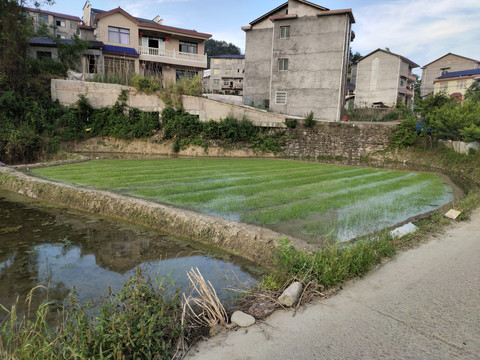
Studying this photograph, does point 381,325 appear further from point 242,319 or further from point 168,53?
point 168,53

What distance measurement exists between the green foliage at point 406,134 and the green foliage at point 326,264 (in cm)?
2084

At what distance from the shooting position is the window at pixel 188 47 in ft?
123

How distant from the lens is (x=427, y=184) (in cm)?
1356

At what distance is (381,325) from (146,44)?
125 ft

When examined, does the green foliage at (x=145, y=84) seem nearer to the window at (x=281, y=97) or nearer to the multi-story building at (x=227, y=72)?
the window at (x=281, y=97)

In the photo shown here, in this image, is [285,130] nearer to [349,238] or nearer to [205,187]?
[205,187]

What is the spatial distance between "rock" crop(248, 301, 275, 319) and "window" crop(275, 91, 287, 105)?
2905 centimetres

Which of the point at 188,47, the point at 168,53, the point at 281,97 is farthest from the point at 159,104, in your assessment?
the point at 188,47

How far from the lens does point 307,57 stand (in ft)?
97.0

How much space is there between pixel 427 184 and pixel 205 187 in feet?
29.8

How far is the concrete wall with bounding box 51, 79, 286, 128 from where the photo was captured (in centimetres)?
2400

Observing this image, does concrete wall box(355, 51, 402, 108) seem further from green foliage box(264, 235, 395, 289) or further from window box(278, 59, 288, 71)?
green foliage box(264, 235, 395, 289)

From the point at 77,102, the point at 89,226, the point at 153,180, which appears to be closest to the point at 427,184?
the point at 153,180

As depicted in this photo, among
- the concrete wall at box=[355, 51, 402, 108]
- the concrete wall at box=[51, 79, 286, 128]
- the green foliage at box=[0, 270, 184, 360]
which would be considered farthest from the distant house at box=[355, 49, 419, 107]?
the green foliage at box=[0, 270, 184, 360]
